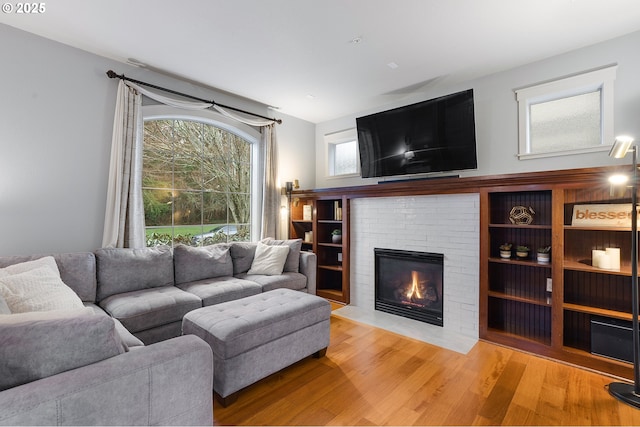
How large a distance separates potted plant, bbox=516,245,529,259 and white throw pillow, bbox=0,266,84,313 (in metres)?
3.53

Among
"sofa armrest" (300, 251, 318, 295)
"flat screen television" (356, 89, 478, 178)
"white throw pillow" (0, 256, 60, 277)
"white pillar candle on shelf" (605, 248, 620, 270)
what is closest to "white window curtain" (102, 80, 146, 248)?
"white throw pillow" (0, 256, 60, 277)

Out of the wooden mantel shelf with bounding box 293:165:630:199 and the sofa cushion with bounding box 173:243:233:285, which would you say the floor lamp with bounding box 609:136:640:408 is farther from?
the sofa cushion with bounding box 173:243:233:285

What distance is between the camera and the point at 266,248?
369cm

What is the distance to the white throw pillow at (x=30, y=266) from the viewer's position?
2.04 metres

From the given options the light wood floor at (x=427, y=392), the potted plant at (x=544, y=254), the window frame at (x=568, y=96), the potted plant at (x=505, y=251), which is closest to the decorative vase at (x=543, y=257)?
the potted plant at (x=544, y=254)

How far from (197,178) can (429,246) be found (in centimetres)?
291

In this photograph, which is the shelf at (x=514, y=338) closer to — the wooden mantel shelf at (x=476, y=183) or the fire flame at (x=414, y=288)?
the fire flame at (x=414, y=288)

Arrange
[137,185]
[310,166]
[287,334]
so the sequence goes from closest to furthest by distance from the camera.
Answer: [287,334] < [137,185] < [310,166]

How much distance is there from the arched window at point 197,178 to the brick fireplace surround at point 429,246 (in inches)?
63.5

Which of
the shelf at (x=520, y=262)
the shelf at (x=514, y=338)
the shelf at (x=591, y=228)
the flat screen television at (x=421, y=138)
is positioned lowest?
the shelf at (x=514, y=338)

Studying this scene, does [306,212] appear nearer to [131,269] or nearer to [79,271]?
[131,269]

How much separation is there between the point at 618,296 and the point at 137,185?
447 centimetres

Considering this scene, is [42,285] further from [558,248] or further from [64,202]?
[558,248]

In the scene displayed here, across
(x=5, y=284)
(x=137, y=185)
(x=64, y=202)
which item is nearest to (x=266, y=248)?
(x=137, y=185)
